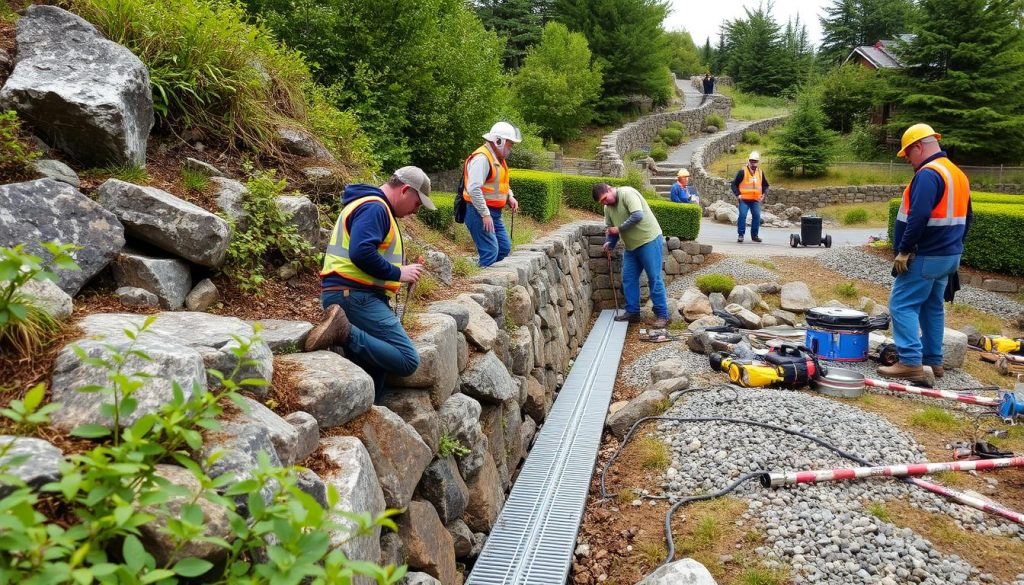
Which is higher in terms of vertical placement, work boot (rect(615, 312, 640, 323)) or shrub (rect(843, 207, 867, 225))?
work boot (rect(615, 312, 640, 323))

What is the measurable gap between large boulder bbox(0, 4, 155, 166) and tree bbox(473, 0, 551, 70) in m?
29.7

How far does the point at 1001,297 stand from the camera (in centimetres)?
1056

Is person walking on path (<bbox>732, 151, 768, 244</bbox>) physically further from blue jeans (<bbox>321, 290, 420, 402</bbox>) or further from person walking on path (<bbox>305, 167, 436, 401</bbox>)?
blue jeans (<bbox>321, 290, 420, 402</bbox>)

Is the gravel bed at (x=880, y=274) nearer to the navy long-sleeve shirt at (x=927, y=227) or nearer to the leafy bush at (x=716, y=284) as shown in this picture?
the leafy bush at (x=716, y=284)

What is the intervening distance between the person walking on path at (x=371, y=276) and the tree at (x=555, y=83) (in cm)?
2205

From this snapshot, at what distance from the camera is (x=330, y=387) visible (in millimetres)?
A: 3154

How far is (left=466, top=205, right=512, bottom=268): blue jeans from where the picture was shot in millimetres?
7199

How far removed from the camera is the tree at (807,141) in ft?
78.6

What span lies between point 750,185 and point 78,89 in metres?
12.8

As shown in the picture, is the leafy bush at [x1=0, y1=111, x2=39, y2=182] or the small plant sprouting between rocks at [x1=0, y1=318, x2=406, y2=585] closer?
the small plant sprouting between rocks at [x1=0, y1=318, x2=406, y2=585]

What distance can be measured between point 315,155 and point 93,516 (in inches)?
178

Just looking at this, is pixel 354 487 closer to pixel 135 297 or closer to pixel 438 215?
pixel 135 297

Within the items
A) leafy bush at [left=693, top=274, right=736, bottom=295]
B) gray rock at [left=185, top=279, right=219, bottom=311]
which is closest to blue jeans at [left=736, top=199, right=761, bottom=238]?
leafy bush at [left=693, top=274, right=736, bottom=295]

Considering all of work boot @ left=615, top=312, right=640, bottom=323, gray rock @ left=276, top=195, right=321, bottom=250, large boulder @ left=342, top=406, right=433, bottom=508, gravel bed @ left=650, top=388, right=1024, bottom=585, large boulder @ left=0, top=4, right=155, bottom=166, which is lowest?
work boot @ left=615, top=312, right=640, bottom=323
